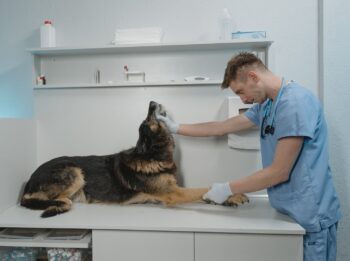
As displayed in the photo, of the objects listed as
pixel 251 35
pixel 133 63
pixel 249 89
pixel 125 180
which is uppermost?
pixel 251 35

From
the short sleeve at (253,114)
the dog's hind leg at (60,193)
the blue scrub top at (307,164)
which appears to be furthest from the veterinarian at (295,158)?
the dog's hind leg at (60,193)

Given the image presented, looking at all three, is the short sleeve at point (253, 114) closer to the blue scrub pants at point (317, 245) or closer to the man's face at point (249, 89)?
the man's face at point (249, 89)

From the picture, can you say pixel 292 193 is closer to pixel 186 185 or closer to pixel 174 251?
pixel 174 251

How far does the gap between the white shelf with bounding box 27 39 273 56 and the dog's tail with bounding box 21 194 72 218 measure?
3.15ft

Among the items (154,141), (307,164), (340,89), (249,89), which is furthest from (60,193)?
(340,89)

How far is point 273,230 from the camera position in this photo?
122 centimetres

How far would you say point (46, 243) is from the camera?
135 centimetres

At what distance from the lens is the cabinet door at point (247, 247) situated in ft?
4.03

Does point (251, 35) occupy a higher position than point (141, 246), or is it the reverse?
point (251, 35)

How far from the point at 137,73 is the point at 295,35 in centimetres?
109

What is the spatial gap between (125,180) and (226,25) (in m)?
1.18

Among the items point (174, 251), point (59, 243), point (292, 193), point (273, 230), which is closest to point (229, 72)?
point (292, 193)

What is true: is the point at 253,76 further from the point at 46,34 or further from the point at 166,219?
the point at 46,34

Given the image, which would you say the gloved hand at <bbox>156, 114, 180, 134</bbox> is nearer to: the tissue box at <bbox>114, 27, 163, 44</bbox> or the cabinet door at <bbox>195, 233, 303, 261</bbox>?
the tissue box at <bbox>114, 27, 163, 44</bbox>
